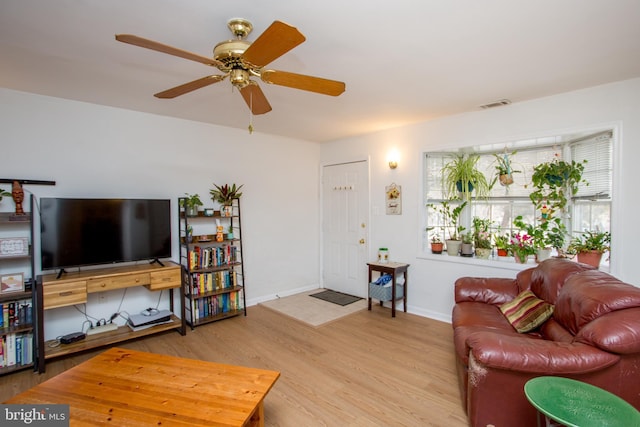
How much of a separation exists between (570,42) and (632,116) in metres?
1.23

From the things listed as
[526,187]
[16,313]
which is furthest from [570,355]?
[16,313]

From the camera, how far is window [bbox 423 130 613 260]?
9.91ft

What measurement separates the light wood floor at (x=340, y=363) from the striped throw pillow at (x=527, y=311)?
0.67 m

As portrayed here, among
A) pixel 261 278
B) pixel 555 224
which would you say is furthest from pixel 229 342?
pixel 555 224

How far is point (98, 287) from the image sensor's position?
114 inches

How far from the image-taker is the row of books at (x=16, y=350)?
2613 millimetres

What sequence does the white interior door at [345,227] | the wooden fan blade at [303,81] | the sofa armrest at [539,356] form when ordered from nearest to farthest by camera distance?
the sofa armrest at [539,356] → the wooden fan blade at [303,81] → the white interior door at [345,227]

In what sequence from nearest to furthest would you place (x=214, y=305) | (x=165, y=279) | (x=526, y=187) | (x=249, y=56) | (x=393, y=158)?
1. (x=249, y=56)
2. (x=165, y=279)
3. (x=526, y=187)
4. (x=214, y=305)
5. (x=393, y=158)

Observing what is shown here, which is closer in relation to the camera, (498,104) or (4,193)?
(4,193)

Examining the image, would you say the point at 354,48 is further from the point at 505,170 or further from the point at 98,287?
the point at 98,287

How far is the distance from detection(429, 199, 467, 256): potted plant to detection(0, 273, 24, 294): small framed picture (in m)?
4.30

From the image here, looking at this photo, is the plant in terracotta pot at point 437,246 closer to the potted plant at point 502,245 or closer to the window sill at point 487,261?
the window sill at point 487,261

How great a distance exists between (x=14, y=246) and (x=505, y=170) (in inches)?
196

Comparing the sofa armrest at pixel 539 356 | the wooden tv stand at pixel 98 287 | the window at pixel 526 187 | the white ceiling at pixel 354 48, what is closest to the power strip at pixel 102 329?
the wooden tv stand at pixel 98 287
